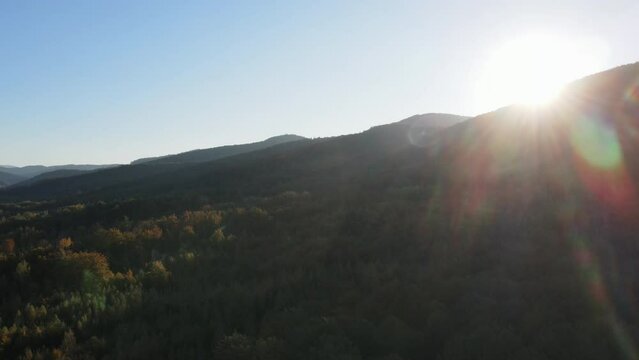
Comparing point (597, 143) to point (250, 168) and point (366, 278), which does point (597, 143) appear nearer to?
point (366, 278)

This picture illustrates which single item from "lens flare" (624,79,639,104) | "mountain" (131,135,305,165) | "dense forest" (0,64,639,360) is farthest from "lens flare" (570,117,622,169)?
"mountain" (131,135,305,165)

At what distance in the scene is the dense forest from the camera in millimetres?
6703

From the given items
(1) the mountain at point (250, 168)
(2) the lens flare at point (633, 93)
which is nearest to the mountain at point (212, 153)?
(1) the mountain at point (250, 168)

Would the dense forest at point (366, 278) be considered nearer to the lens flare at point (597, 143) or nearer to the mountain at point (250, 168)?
the lens flare at point (597, 143)

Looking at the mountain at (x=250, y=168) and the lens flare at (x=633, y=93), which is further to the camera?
the mountain at (x=250, y=168)

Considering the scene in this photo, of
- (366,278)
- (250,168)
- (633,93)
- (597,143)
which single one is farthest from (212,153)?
(366,278)

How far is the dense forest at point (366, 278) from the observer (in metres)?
6.70

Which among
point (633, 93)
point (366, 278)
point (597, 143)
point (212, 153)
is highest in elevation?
point (633, 93)

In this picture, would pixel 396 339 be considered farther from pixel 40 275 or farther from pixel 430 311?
pixel 40 275

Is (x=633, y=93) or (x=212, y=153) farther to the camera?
(x=212, y=153)

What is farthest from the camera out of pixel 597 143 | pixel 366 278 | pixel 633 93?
pixel 633 93

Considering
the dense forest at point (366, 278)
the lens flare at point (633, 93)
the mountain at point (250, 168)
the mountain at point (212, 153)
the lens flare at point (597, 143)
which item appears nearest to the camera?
the dense forest at point (366, 278)

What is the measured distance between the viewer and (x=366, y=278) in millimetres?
9125

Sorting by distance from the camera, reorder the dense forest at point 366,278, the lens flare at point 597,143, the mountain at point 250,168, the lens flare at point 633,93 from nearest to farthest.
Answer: the dense forest at point 366,278 < the lens flare at point 597,143 < the lens flare at point 633,93 < the mountain at point 250,168
